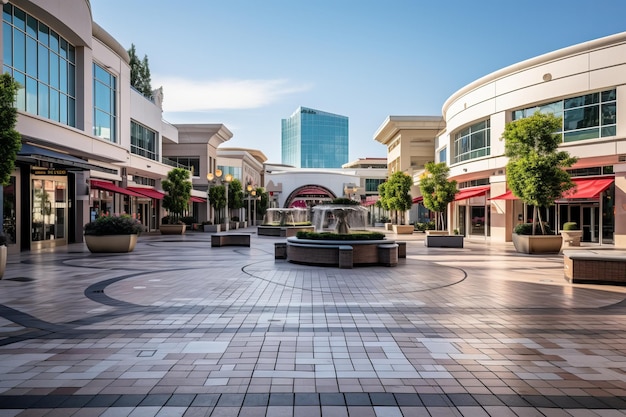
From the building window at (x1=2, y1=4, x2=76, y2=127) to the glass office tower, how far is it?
504ft

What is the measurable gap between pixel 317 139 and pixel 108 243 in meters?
160

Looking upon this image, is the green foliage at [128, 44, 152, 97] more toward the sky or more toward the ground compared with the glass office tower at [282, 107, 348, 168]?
more toward the ground

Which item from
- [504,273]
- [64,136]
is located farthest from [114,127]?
[504,273]

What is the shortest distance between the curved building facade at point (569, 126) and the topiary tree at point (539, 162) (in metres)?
4.28

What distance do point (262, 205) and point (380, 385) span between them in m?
62.8

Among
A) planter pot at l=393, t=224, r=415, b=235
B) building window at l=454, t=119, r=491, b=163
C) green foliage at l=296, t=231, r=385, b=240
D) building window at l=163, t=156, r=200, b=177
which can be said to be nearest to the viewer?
green foliage at l=296, t=231, r=385, b=240

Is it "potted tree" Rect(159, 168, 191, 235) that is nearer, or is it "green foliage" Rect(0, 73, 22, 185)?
"green foliage" Rect(0, 73, 22, 185)

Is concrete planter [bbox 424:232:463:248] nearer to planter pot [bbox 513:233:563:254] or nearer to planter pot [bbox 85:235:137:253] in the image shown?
planter pot [bbox 513:233:563:254]

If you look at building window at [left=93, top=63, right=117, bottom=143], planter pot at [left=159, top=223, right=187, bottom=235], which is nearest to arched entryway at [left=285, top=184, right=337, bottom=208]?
planter pot at [left=159, top=223, right=187, bottom=235]

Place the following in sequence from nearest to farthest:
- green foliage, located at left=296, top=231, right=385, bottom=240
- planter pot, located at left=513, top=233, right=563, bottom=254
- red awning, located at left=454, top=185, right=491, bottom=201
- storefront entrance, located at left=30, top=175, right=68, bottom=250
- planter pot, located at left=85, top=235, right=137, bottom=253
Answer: green foliage, located at left=296, top=231, right=385, bottom=240 → planter pot, located at left=85, top=235, right=137, bottom=253 → planter pot, located at left=513, top=233, right=563, bottom=254 → storefront entrance, located at left=30, top=175, right=68, bottom=250 → red awning, located at left=454, top=185, right=491, bottom=201

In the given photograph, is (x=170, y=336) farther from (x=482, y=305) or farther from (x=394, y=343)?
(x=482, y=305)

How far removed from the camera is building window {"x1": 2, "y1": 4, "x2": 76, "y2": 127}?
60.1ft

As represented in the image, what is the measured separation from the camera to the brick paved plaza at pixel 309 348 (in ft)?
14.2

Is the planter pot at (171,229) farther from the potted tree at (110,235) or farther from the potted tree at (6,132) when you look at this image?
the potted tree at (6,132)
